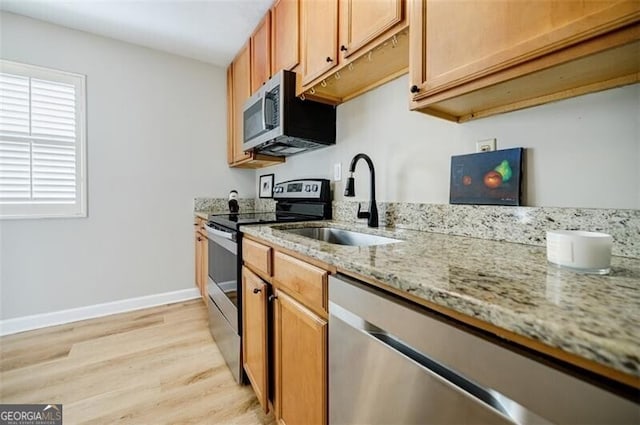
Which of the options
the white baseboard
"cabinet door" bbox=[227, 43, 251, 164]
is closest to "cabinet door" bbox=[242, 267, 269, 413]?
"cabinet door" bbox=[227, 43, 251, 164]

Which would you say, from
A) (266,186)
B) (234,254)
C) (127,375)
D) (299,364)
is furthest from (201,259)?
(299,364)

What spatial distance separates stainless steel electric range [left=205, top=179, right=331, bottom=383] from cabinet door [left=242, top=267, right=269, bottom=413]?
2.8 inches

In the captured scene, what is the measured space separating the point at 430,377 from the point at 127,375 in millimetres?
1823

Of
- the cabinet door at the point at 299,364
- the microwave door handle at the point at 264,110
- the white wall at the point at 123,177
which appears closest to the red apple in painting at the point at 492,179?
the cabinet door at the point at 299,364

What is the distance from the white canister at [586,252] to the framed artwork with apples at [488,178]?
0.40 meters

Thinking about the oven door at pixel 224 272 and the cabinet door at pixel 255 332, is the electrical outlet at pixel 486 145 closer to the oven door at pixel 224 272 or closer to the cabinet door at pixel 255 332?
the cabinet door at pixel 255 332

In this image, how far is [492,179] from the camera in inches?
40.2

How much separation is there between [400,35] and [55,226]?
2.86m

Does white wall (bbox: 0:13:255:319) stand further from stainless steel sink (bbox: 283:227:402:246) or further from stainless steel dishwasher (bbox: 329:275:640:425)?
stainless steel dishwasher (bbox: 329:275:640:425)

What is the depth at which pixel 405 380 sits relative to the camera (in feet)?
1.82

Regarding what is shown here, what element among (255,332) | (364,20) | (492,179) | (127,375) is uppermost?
(364,20)

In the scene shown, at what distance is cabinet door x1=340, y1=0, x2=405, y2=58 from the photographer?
101cm

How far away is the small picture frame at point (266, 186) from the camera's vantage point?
9.04ft

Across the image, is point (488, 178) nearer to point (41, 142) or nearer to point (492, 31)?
point (492, 31)
